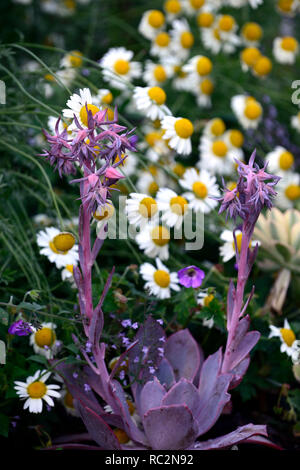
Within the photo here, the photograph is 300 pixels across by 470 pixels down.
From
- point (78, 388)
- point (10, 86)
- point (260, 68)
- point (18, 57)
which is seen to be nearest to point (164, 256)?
point (78, 388)

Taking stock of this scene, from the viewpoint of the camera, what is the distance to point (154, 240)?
3.86 ft

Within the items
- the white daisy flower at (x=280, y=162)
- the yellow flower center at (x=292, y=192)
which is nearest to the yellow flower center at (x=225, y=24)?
the white daisy flower at (x=280, y=162)

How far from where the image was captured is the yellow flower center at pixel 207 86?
5.98ft

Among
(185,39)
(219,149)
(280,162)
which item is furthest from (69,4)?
(280,162)

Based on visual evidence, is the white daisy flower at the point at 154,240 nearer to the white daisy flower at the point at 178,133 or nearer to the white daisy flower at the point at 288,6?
the white daisy flower at the point at 178,133

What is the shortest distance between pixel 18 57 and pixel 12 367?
5.18 feet

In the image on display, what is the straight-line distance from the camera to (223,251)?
1186mm

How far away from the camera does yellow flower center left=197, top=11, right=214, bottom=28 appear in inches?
73.7

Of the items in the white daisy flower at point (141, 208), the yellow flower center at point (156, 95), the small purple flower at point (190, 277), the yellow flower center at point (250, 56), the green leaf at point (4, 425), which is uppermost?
the yellow flower center at point (156, 95)

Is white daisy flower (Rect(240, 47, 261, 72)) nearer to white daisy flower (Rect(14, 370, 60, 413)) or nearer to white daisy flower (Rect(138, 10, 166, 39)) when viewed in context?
white daisy flower (Rect(138, 10, 166, 39))

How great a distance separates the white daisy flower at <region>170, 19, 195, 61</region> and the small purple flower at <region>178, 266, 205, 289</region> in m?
1.03

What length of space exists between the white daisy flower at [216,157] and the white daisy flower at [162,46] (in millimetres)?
328

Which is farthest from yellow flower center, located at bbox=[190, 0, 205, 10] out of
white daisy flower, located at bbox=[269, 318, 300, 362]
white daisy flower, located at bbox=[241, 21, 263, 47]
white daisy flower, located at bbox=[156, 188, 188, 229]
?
white daisy flower, located at bbox=[269, 318, 300, 362]
